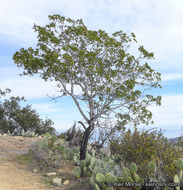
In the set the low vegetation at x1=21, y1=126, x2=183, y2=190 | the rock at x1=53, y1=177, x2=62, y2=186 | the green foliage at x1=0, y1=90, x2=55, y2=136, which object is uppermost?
the green foliage at x1=0, y1=90, x2=55, y2=136

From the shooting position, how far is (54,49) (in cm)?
1230

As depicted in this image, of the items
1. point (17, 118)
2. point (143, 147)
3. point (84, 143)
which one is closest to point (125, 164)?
point (143, 147)

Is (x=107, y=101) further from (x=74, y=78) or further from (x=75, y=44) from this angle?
(x=75, y=44)

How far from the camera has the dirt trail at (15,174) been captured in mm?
8953

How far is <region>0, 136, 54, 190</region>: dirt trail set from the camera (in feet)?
29.4

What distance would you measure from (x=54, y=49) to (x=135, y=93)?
4.32m

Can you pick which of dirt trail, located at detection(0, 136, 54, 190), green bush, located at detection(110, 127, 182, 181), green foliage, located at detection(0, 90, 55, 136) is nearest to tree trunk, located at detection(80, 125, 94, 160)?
green bush, located at detection(110, 127, 182, 181)

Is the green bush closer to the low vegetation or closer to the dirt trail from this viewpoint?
the low vegetation

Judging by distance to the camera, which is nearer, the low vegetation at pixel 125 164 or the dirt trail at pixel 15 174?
the low vegetation at pixel 125 164

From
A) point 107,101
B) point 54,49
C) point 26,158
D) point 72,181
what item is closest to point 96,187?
point 72,181

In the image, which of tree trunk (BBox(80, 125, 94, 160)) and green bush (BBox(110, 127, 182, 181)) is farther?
tree trunk (BBox(80, 125, 94, 160))

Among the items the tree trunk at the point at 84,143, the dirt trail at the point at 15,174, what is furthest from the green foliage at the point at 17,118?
the tree trunk at the point at 84,143

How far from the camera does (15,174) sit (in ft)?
33.7

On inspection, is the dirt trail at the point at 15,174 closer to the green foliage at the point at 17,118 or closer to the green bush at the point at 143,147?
the green bush at the point at 143,147
